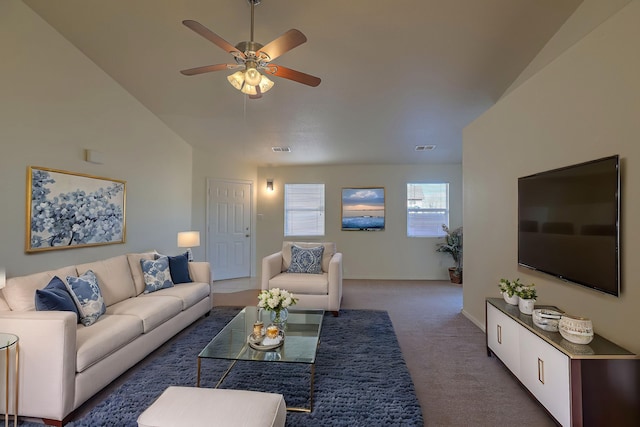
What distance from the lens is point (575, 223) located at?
6.62ft

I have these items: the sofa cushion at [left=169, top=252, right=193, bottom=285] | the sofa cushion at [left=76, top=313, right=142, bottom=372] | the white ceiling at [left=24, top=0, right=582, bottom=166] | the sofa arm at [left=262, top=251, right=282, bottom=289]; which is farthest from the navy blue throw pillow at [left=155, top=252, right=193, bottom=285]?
the white ceiling at [left=24, top=0, right=582, bottom=166]

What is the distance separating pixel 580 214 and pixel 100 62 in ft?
15.0

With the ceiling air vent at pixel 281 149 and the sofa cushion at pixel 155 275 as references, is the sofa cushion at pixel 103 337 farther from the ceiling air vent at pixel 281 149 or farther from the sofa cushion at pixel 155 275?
the ceiling air vent at pixel 281 149

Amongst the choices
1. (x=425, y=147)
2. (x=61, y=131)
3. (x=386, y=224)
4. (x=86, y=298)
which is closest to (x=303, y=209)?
(x=386, y=224)

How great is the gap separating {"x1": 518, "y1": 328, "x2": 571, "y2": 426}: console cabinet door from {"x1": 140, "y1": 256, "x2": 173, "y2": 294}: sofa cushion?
11.3ft

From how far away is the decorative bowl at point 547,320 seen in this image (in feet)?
6.31

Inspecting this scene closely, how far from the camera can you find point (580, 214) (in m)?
1.97

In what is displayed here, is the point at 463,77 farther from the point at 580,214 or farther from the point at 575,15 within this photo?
the point at 580,214

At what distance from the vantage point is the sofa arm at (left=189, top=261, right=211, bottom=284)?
3751 millimetres

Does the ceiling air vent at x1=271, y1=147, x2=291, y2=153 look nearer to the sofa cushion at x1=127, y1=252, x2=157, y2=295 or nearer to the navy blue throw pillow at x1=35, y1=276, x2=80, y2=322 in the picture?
the sofa cushion at x1=127, y1=252, x2=157, y2=295

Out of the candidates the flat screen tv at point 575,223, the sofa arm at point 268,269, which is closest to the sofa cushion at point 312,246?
the sofa arm at point 268,269

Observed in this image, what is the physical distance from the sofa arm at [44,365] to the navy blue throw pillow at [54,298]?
0.22 m

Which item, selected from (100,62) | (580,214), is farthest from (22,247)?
(580,214)

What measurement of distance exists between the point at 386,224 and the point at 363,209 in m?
0.56
